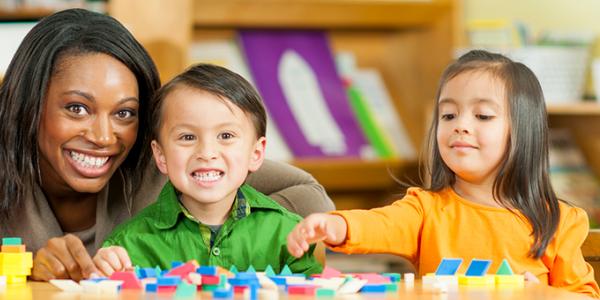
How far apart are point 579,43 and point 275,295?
10.8 ft

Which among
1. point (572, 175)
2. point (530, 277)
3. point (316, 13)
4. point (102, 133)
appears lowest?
point (572, 175)

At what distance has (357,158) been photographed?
437 centimetres

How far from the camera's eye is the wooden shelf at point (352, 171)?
427 cm

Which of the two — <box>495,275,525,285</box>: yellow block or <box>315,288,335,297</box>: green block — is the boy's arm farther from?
<box>315,288,335,297</box>: green block

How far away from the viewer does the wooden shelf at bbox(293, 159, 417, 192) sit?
14.0ft

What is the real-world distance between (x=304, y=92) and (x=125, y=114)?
2.32m

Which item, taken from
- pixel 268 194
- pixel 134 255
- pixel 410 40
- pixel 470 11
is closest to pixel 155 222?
pixel 134 255

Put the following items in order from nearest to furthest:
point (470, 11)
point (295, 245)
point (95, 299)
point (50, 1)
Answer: point (95, 299) → point (295, 245) → point (50, 1) → point (470, 11)

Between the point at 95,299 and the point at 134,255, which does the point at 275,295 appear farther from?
the point at 134,255

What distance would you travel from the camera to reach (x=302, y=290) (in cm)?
146

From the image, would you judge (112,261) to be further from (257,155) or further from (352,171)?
(352,171)

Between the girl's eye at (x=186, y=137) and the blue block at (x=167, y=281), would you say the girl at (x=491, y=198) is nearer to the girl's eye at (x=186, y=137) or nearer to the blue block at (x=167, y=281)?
the girl's eye at (x=186, y=137)

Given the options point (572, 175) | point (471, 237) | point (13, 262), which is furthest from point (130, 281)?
point (572, 175)

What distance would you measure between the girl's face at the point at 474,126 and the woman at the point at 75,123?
0.43 m
